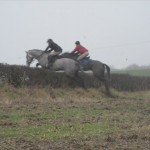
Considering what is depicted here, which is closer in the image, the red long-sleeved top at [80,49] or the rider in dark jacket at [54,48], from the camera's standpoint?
the rider in dark jacket at [54,48]

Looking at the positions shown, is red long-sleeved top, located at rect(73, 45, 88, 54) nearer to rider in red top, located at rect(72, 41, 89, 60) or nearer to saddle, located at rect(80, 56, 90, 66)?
rider in red top, located at rect(72, 41, 89, 60)

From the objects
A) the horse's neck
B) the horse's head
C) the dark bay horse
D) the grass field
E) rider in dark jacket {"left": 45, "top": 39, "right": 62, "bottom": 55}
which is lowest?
the grass field

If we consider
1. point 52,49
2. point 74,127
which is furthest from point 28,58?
point 74,127

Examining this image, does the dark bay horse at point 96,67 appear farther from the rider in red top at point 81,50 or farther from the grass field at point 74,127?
the grass field at point 74,127

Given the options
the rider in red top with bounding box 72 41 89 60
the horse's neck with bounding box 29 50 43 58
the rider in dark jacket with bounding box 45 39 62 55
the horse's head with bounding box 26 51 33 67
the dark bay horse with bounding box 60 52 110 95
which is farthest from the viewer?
the horse's head with bounding box 26 51 33 67

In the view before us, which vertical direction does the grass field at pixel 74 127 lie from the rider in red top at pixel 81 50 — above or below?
below

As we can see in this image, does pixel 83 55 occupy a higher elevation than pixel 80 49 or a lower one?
lower

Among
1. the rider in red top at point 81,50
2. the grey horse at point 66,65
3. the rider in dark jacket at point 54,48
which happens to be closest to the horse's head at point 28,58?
the grey horse at point 66,65

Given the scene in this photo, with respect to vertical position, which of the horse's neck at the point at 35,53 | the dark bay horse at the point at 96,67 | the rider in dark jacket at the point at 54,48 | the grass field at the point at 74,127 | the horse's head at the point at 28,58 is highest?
the rider in dark jacket at the point at 54,48

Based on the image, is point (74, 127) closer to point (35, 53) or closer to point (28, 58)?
point (35, 53)

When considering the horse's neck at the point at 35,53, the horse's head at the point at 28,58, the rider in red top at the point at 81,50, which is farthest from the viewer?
the horse's head at the point at 28,58

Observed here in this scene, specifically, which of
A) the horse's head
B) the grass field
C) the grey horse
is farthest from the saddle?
the grass field

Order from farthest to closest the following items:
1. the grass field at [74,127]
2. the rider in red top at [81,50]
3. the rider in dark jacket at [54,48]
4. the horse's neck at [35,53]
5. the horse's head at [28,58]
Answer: the horse's head at [28,58]
the horse's neck at [35,53]
the rider in red top at [81,50]
the rider in dark jacket at [54,48]
the grass field at [74,127]

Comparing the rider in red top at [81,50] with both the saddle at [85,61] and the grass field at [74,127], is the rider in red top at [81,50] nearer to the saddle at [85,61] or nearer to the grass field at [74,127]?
the saddle at [85,61]
